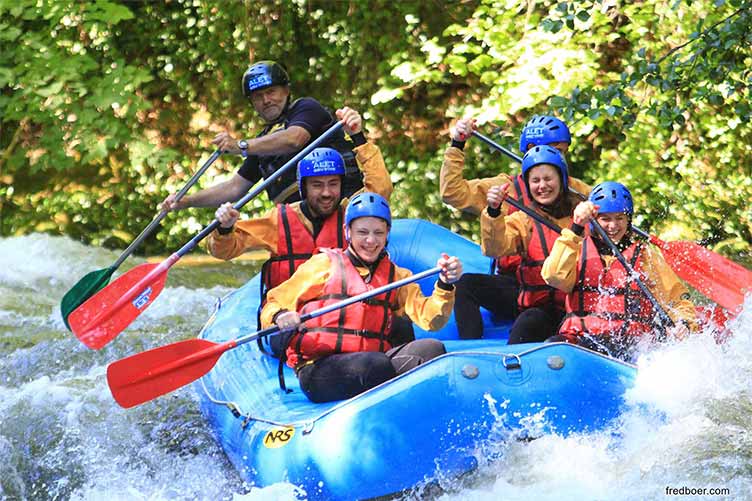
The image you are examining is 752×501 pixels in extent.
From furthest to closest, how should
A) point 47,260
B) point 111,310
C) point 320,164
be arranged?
point 47,260 < point 111,310 < point 320,164

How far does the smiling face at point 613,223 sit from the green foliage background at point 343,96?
3.54 metres

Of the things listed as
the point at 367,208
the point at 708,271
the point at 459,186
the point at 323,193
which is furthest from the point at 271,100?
the point at 708,271

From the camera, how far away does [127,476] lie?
4.80 m

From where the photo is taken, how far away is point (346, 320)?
14.4 ft

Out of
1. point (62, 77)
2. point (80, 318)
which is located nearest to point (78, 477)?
point (80, 318)

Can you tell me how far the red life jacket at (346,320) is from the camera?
14.4 ft

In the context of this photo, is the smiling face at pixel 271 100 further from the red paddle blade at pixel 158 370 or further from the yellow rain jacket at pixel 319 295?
the red paddle blade at pixel 158 370

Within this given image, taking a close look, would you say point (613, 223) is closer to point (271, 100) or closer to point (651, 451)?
point (651, 451)

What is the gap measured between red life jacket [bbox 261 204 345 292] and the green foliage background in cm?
334

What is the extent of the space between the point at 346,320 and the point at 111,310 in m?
1.28

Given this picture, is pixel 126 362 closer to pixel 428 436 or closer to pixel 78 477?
pixel 78 477

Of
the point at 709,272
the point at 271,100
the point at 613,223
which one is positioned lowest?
the point at 709,272

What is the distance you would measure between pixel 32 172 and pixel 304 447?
22.9 feet

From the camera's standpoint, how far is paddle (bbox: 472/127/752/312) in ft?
15.8
